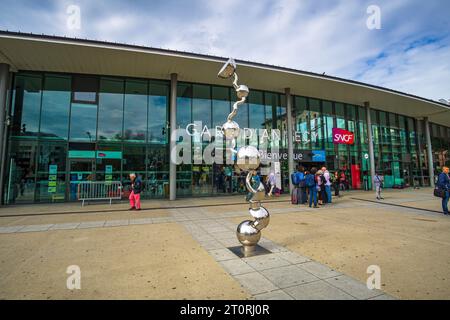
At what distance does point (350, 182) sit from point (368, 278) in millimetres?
19533

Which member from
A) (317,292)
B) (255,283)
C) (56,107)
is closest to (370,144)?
(317,292)

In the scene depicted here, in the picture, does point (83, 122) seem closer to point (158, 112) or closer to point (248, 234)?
point (158, 112)

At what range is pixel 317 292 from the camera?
2.93 metres

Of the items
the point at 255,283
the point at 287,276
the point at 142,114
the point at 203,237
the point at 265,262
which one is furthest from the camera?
the point at 142,114

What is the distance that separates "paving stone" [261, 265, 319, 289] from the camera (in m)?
3.24

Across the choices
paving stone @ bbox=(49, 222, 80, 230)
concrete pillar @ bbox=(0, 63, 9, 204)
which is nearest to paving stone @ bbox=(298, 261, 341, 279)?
paving stone @ bbox=(49, 222, 80, 230)

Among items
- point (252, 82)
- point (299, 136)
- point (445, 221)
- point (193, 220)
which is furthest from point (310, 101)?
point (193, 220)

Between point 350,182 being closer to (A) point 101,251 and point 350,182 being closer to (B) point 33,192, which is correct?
(A) point 101,251

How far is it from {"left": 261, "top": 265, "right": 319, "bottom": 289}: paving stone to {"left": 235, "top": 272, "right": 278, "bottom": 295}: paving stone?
0.33 feet

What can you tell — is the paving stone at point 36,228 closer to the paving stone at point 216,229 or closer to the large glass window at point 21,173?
the paving stone at point 216,229

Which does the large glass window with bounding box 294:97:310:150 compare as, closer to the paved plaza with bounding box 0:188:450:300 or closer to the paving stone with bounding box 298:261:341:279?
the paved plaza with bounding box 0:188:450:300

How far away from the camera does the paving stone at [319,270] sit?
346 centimetres

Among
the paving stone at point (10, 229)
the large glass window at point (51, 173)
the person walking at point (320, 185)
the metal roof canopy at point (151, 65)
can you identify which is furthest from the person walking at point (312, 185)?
the large glass window at point (51, 173)

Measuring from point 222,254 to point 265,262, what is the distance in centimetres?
90
